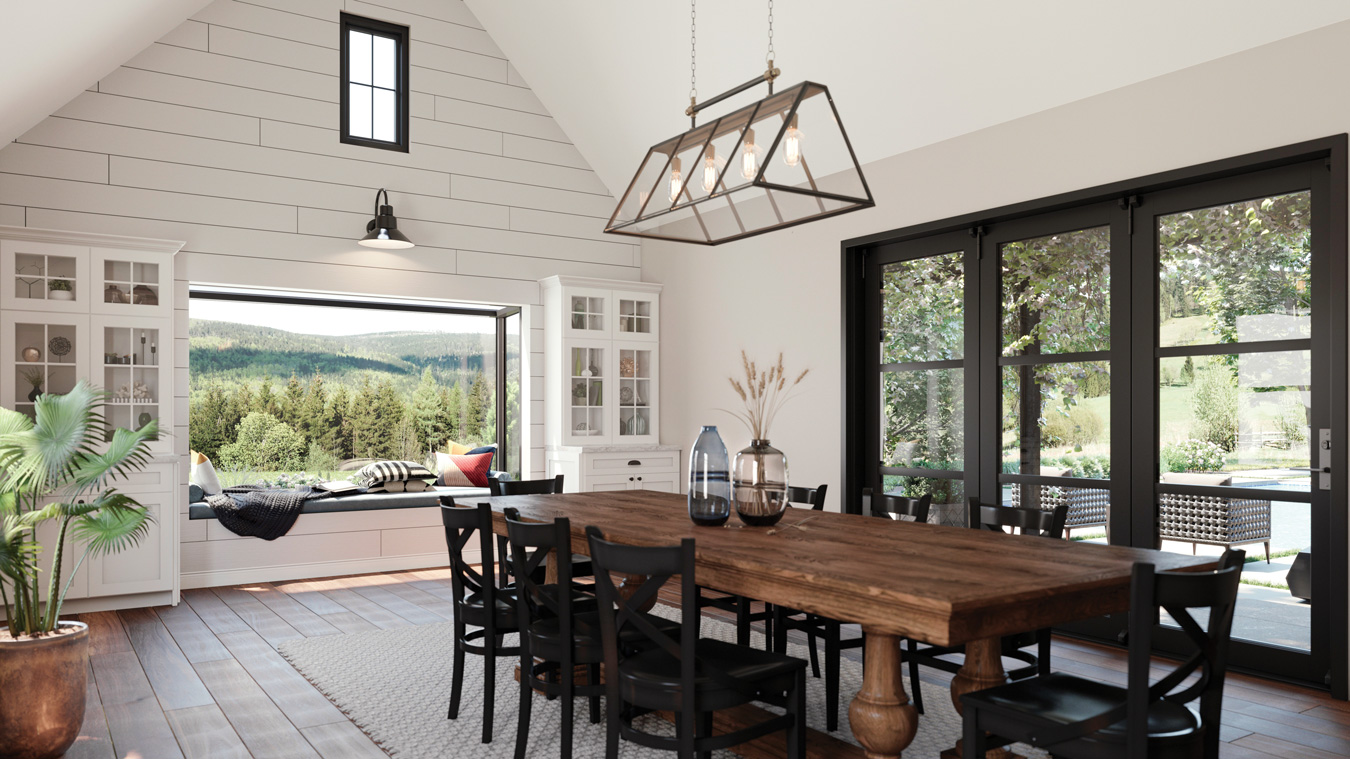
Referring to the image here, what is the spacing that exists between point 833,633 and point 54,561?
9.12ft

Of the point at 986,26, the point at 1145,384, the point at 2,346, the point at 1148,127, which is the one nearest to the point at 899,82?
the point at 986,26

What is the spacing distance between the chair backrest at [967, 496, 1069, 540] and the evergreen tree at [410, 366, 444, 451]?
5572 mm

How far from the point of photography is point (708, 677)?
2.36 meters

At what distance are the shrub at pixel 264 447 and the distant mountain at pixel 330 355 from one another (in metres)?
0.34

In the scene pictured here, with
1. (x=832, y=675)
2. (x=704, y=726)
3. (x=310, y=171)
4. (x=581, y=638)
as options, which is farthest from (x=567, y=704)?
(x=310, y=171)

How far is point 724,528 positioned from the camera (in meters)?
3.15

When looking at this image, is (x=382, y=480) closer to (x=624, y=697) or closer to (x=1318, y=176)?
(x=624, y=697)

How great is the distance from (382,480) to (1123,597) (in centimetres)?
585

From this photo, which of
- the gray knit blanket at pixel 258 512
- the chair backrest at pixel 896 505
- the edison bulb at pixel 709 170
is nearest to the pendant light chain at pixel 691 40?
the edison bulb at pixel 709 170

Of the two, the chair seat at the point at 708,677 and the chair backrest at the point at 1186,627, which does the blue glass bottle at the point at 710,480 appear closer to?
the chair seat at the point at 708,677

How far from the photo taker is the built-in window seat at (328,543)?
5.93m

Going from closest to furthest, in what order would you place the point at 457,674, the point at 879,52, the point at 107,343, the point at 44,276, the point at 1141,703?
the point at 1141,703
the point at 457,674
the point at 879,52
the point at 44,276
the point at 107,343

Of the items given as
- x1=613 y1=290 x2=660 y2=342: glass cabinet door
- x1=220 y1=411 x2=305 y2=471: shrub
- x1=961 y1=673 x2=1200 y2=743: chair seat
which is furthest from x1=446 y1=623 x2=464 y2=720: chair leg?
x1=220 y1=411 x2=305 y2=471: shrub

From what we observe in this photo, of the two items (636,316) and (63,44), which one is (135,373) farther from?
(636,316)
